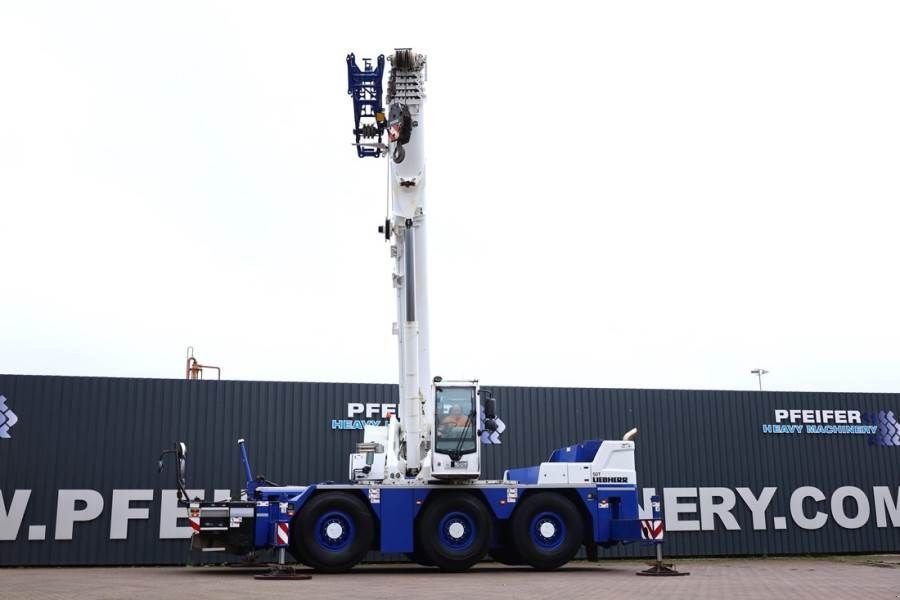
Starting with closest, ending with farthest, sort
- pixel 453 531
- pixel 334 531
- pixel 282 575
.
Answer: pixel 282 575 < pixel 334 531 < pixel 453 531

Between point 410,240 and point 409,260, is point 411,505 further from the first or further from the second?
point 410,240

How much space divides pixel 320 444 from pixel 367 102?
391 inches

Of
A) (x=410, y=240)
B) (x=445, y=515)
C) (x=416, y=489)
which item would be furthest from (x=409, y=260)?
(x=445, y=515)

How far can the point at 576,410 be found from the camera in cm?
2588

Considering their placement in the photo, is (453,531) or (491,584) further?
(453,531)

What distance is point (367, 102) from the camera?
18.5m

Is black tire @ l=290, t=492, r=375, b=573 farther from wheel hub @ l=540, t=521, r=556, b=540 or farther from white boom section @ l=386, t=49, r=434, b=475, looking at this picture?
wheel hub @ l=540, t=521, r=556, b=540

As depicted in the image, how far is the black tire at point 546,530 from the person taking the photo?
→ 1853 centimetres

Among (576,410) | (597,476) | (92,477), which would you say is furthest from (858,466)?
(92,477)

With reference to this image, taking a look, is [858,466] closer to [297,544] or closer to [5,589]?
[297,544]

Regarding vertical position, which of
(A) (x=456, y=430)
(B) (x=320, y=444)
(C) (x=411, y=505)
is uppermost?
Answer: (A) (x=456, y=430)

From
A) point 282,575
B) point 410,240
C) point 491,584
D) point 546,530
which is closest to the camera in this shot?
point 491,584

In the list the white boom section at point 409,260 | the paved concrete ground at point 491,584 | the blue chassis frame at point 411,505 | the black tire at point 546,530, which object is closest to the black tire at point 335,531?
the blue chassis frame at point 411,505

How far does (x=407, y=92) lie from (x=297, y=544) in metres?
→ 9.30
